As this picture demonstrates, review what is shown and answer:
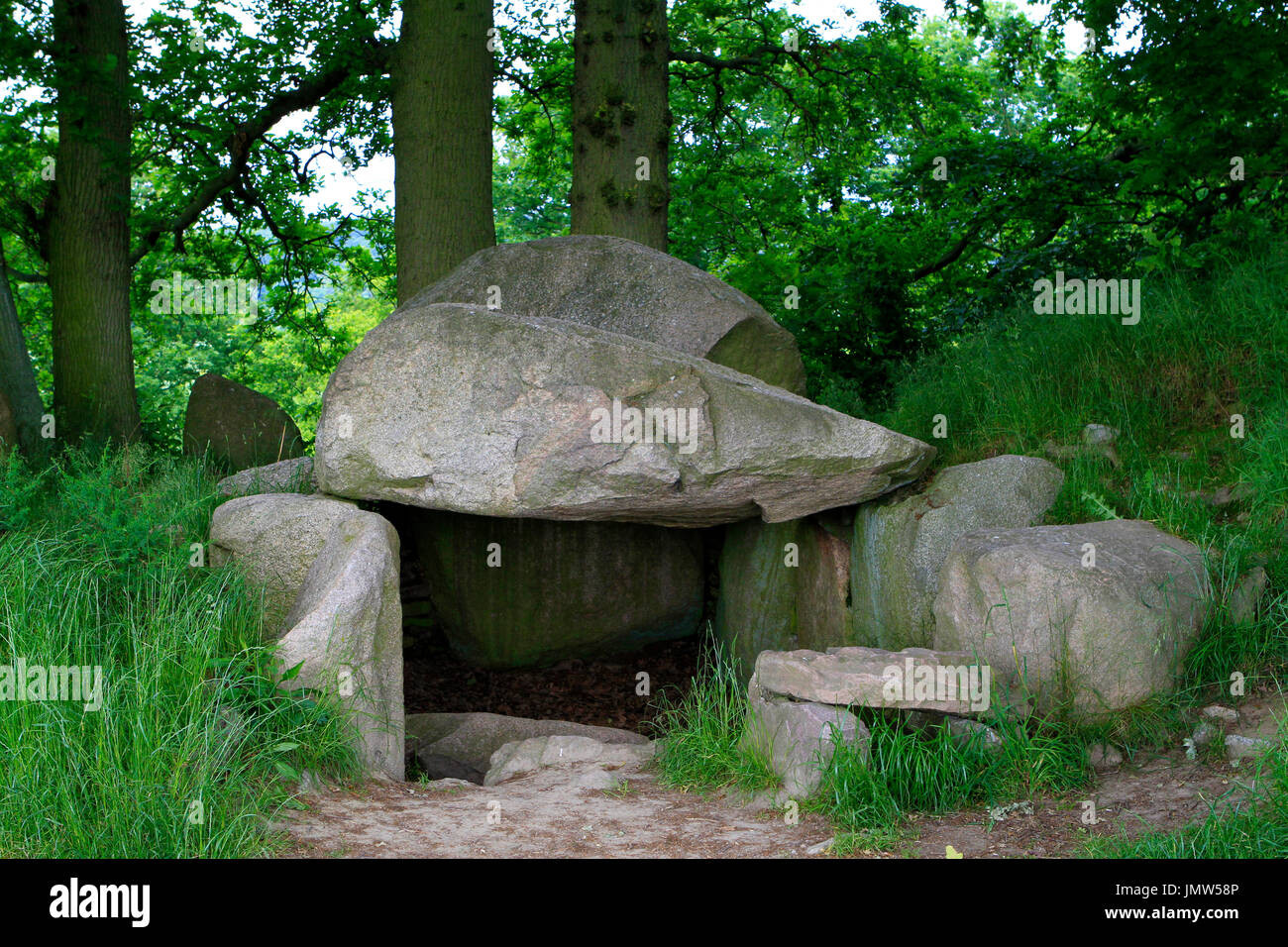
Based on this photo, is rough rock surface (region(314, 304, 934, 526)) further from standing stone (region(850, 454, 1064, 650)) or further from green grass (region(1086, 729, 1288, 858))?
green grass (region(1086, 729, 1288, 858))

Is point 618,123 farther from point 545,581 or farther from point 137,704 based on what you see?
point 137,704

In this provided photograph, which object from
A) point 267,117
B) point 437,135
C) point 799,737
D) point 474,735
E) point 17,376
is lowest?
point 474,735

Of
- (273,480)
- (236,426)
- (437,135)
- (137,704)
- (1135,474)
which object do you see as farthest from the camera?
(236,426)

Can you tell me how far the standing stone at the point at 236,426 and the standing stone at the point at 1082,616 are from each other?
19.2ft

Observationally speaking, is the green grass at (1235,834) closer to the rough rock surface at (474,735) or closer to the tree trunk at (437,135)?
the rough rock surface at (474,735)

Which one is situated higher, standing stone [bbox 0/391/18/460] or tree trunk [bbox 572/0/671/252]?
tree trunk [bbox 572/0/671/252]

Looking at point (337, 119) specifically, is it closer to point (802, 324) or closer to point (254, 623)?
point (802, 324)

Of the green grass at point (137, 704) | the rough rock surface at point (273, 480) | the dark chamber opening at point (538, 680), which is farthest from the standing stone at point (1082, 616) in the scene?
the rough rock surface at point (273, 480)

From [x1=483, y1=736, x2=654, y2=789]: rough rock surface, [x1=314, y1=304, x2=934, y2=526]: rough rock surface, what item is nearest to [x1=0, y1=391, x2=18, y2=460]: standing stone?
[x1=314, y1=304, x2=934, y2=526]: rough rock surface

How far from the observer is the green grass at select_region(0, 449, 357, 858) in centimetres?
384

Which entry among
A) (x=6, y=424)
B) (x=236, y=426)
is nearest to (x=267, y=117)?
(x=236, y=426)

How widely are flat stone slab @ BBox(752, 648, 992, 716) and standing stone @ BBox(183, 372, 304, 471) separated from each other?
537 centimetres

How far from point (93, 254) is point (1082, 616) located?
8.70m

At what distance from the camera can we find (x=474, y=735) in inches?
264
